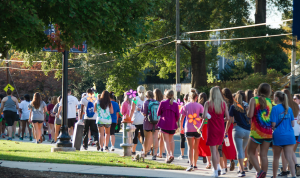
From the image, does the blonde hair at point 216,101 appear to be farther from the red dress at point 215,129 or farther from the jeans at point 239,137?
the jeans at point 239,137

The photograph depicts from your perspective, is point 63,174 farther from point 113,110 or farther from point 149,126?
point 113,110

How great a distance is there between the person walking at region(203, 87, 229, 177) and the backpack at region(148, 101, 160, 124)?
8.42ft

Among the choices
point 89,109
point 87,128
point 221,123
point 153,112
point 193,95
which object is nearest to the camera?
point 221,123

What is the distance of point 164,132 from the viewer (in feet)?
31.8

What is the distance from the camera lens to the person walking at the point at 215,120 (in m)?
7.86

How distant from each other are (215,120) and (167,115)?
6.48ft

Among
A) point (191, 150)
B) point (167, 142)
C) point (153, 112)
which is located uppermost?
point (153, 112)

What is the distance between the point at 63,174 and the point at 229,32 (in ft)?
62.6

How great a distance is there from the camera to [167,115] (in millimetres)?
9656

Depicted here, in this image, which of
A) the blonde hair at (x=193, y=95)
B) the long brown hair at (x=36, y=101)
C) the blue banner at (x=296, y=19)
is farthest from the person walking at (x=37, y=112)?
the blue banner at (x=296, y=19)

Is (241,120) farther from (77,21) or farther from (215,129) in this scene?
(77,21)

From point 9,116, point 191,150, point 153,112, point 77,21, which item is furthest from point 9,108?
point 77,21

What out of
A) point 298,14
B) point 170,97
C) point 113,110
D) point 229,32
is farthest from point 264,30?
point 298,14

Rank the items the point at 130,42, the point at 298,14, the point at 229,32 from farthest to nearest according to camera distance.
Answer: the point at 229,32, the point at 130,42, the point at 298,14
